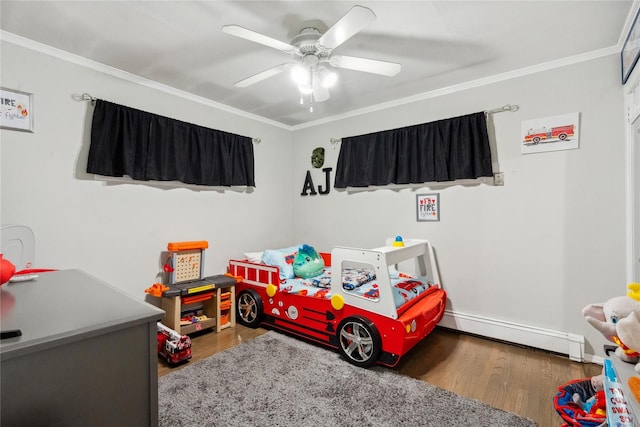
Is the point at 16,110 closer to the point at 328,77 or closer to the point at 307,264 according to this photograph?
the point at 328,77

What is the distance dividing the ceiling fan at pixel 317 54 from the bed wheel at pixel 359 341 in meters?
1.75

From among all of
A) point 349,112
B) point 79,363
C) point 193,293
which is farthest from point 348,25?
point 193,293

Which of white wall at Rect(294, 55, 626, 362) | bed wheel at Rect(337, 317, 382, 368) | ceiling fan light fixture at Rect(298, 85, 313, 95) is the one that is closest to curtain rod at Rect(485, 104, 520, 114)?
white wall at Rect(294, 55, 626, 362)

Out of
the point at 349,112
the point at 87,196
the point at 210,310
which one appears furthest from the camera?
the point at 349,112

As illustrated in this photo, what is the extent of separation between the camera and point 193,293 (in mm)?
2693

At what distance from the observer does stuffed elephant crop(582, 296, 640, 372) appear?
1158 mm

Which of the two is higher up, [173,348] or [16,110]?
[16,110]

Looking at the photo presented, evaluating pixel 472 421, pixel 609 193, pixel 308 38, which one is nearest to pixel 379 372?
pixel 472 421

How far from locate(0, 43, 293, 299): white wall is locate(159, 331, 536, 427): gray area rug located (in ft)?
3.83

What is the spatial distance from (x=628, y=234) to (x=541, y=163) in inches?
29.8

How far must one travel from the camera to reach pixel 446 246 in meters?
2.95

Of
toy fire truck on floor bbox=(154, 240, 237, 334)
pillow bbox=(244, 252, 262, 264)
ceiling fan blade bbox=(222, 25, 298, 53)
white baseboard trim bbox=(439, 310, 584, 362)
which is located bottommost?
white baseboard trim bbox=(439, 310, 584, 362)

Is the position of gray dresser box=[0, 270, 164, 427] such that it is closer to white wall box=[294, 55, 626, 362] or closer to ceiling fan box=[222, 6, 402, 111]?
ceiling fan box=[222, 6, 402, 111]

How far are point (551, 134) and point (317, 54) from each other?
1.99m
